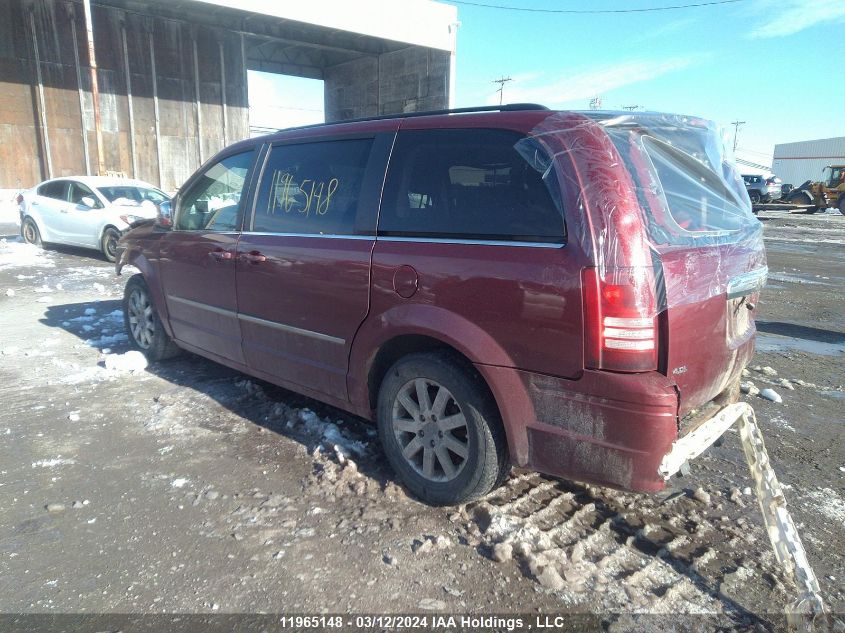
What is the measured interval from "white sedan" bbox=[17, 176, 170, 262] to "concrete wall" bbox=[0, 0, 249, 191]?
1433cm

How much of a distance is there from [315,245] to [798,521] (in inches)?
119

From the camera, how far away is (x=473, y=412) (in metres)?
2.74

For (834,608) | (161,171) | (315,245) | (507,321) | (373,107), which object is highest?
(373,107)

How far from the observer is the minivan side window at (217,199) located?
13.5ft

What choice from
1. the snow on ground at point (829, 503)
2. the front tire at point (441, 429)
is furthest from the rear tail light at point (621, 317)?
the snow on ground at point (829, 503)

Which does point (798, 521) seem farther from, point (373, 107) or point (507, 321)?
point (373, 107)

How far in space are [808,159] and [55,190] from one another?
61828mm

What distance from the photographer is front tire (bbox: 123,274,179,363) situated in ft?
16.9

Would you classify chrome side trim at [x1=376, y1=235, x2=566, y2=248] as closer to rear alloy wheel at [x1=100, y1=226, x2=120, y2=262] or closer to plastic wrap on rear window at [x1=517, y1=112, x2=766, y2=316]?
plastic wrap on rear window at [x1=517, y1=112, x2=766, y2=316]

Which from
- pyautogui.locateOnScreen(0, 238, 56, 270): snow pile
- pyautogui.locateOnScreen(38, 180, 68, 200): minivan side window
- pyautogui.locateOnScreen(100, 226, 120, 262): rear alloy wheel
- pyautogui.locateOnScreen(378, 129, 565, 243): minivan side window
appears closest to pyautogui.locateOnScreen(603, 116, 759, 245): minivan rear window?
pyautogui.locateOnScreen(378, 129, 565, 243): minivan side window

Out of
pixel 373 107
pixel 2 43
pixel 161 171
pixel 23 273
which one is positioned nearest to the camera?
pixel 23 273

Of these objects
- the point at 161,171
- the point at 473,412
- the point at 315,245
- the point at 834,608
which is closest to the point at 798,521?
the point at 834,608

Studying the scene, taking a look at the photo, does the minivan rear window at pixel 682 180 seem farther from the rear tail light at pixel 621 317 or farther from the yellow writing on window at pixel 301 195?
the yellow writing on window at pixel 301 195

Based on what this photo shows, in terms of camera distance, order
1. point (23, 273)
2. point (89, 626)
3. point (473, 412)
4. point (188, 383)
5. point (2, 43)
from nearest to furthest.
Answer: point (89, 626), point (473, 412), point (188, 383), point (23, 273), point (2, 43)
